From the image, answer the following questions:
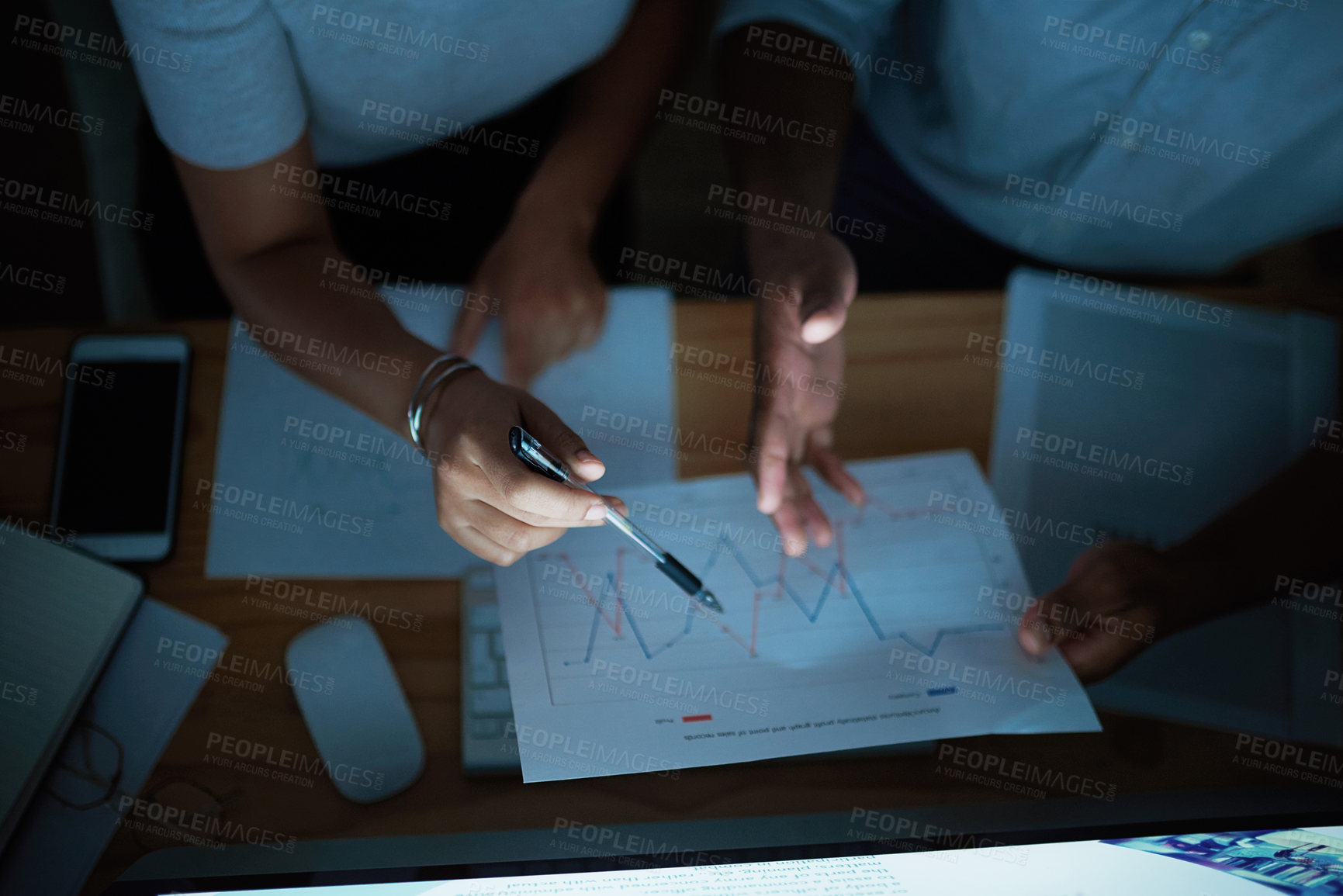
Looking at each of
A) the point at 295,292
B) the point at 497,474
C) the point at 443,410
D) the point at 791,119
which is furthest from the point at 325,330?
the point at 791,119

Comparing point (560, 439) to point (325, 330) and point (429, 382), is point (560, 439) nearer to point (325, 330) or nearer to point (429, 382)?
point (429, 382)

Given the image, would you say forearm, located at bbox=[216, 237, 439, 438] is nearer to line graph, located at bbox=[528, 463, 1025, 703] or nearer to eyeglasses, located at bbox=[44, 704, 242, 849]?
line graph, located at bbox=[528, 463, 1025, 703]

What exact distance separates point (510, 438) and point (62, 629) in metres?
0.39

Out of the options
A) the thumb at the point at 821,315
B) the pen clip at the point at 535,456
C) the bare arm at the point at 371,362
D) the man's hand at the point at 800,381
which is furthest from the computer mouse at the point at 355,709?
the thumb at the point at 821,315

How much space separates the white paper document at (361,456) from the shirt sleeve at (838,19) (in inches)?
13.6

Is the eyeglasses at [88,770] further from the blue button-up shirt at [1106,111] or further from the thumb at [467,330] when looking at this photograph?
the blue button-up shirt at [1106,111]

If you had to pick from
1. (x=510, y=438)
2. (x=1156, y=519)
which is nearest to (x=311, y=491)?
(x=510, y=438)

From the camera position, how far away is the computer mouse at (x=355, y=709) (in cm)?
65

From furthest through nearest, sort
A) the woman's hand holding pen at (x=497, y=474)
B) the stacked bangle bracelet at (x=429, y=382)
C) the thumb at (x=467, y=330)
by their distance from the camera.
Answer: the thumb at (x=467, y=330) < the stacked bangle bracelet at (x=429, y=382) < the woman's hand holding pen at (x=497, y=474)

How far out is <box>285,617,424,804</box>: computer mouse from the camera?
0.65m

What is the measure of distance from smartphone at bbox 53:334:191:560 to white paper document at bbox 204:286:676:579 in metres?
0.03

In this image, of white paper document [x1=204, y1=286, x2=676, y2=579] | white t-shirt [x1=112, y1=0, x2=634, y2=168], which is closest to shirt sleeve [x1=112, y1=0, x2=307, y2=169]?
white t-shirt [x1=112, y1=0, x2=634, y2=168]

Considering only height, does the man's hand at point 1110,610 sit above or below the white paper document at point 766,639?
above

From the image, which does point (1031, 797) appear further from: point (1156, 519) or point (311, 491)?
point (311, 491)
